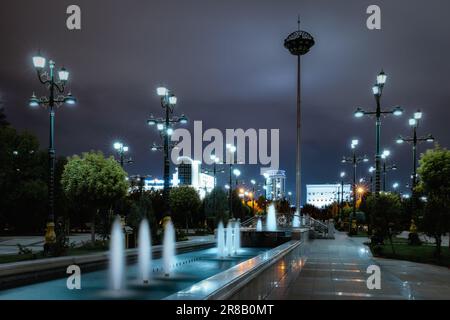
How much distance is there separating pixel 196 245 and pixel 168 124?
6.18m

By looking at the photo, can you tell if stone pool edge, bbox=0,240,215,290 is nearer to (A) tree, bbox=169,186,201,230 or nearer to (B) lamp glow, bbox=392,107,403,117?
(B) lamp glow, bbox=392,107,403,117

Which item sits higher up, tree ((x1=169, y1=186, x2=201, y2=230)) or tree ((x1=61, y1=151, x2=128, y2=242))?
tree ((x1=61, y1=151, x2=128, y2=242))

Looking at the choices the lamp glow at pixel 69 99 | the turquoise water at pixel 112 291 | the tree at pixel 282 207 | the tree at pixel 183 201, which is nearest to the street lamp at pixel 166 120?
the lamp glow at pixel 69 99

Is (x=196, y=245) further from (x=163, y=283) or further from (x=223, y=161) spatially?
(x=223, y=161)

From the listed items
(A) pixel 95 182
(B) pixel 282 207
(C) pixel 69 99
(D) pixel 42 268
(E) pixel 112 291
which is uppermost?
(C) pixel 69 99

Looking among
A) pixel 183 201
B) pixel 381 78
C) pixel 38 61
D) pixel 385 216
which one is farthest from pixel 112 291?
pixel 183 201

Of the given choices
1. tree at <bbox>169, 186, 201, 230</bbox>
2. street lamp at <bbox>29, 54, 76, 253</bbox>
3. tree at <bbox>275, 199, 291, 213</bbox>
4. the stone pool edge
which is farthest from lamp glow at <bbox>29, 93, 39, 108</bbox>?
tree at <bbox>275, 199, 291, 213</bbox>

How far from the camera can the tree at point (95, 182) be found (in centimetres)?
2255

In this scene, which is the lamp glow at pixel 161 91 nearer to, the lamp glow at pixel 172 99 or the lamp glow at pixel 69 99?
the lamp glow at pixel 172 99

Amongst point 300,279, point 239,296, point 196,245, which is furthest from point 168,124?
point 239,296

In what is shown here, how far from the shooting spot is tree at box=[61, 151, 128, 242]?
22.5m

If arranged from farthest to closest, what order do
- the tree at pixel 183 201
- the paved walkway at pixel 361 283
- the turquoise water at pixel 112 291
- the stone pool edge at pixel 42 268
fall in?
the tree at pixel 183 201 < the stone pool edge at pixel 42 268 < the turquoise water at pixel 112 291 < the paved walkway at pixel 361 283

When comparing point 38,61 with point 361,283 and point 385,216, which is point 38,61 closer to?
point 361,283

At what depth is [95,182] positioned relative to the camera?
74.0 ft
